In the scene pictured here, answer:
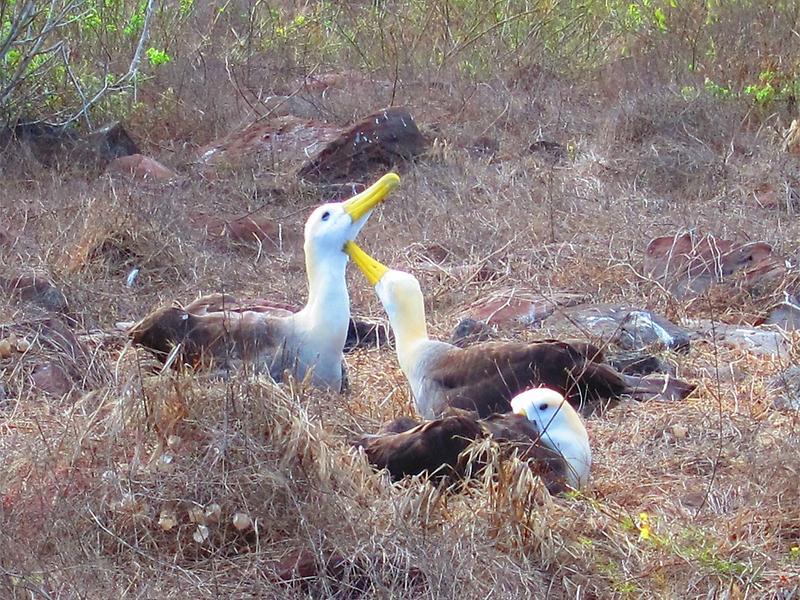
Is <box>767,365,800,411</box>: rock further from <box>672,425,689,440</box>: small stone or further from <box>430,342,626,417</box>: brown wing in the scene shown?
<box>430,342,626,417</box>: brown wing

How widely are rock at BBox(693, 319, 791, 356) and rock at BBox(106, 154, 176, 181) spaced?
11.4ft

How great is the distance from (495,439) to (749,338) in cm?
184

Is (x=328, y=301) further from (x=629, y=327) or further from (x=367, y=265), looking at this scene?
(x=629, y=327)

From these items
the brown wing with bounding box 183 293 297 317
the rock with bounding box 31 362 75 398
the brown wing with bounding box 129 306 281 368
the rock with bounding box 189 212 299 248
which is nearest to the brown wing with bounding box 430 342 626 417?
the brown wing with bounding box 129 306 281 368

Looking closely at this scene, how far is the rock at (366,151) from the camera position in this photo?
790 cm

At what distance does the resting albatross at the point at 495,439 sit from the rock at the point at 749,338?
4.26 feet

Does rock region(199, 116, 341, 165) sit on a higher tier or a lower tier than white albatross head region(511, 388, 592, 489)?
lower

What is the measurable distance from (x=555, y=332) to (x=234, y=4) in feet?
22.3

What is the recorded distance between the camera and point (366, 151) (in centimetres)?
795

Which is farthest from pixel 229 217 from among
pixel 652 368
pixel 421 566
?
pixel 421 566

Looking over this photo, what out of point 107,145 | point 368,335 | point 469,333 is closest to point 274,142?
point 107,145

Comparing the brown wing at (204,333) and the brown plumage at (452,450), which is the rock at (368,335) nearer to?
the brown wing at (204,333)

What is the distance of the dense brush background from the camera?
9.93 ft

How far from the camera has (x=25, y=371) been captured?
14.2 ft
